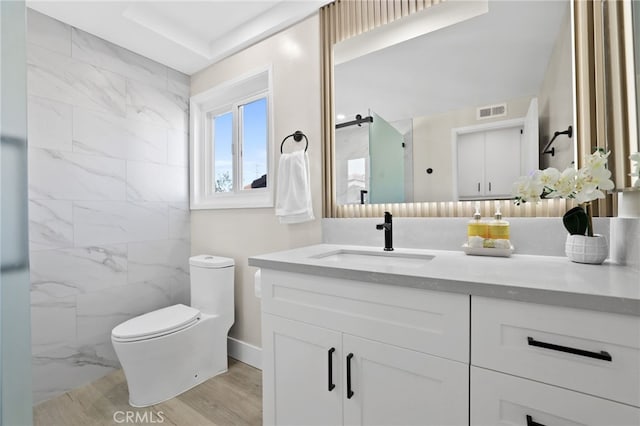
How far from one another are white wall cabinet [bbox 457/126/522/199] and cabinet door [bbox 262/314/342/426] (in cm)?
91

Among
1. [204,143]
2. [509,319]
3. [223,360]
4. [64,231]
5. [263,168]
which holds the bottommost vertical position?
[223,360]

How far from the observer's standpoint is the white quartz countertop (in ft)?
2.14

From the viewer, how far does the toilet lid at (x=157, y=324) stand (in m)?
1.59

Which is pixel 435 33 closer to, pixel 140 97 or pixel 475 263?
pixel 475 263

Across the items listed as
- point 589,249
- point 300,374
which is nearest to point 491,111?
point 589,249

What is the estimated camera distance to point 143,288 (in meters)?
2.18

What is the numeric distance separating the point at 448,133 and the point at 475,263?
67 cm

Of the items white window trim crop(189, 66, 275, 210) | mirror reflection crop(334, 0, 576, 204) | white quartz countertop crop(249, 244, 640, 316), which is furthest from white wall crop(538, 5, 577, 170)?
white window trim crop(189, 66, 275, 210)

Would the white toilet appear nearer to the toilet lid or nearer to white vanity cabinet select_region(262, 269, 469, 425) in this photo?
the toilet lid

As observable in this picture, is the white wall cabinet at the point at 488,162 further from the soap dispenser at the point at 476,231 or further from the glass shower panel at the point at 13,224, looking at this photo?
the glass shower panel at the point at 13,224

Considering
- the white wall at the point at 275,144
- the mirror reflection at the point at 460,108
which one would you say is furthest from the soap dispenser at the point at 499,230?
the white wall at the point at 275,144

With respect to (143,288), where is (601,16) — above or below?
above

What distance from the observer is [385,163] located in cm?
160

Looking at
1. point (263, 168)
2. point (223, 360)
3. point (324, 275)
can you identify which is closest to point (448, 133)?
point (324, 275)
